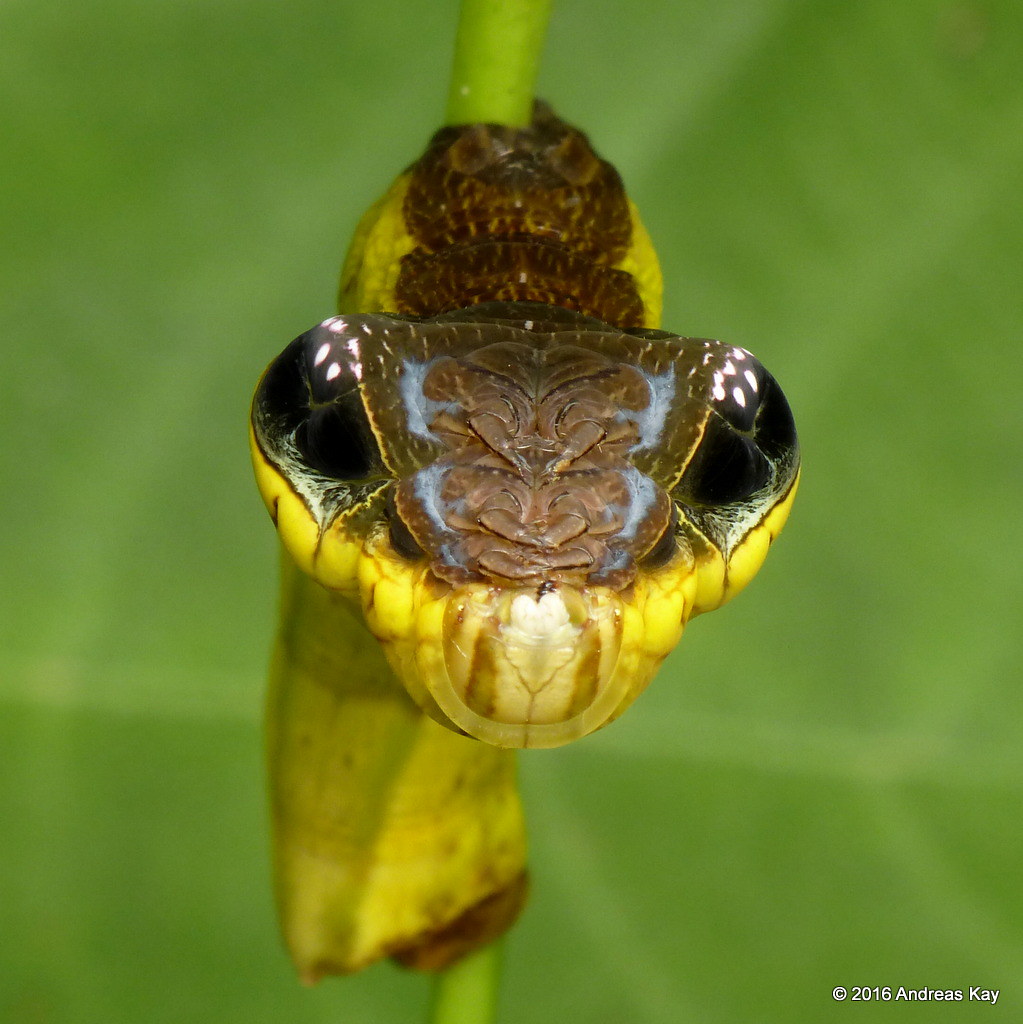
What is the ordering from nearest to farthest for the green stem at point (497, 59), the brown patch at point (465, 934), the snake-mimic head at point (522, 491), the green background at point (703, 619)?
the snake-mimic head at point (522, 491) → the green stem at point (497, 59) → the brown patch at point (465, 934) → the green background at point (703, 619)

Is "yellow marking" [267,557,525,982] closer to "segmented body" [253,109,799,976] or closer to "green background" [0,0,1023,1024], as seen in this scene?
"segmented body" [253,109,799,976]

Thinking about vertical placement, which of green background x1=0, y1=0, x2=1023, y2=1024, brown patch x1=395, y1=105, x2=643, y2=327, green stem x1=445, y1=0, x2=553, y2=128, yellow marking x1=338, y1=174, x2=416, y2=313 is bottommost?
green background x1=0, y1=0, x2=1023, y2=1024

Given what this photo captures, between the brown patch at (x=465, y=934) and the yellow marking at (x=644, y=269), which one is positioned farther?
the brown patch at (x=465, y=934)

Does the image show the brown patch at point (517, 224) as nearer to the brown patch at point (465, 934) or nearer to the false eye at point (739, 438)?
the false eye at point (739, 438)

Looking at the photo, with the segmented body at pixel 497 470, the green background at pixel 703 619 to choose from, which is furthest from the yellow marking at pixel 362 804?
the green background at pixel 703 619

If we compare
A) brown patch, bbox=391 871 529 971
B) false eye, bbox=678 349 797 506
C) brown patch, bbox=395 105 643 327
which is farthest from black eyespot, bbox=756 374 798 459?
brown patch, bbox=391 871 529 971
